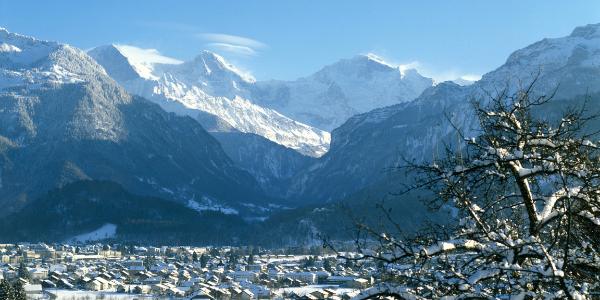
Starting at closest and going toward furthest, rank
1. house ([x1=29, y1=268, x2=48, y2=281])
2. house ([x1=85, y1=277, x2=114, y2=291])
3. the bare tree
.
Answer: the bare tree, house ([x1=85, y1=277, x2=114, y2=291]), house ([x1=29, y1=268, x2=48, y2=281])

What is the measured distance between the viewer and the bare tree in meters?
11.3

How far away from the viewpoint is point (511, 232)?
12312mm

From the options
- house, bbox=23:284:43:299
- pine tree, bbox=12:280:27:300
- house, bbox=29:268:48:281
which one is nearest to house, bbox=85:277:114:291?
house, bbox=23:284:43:299

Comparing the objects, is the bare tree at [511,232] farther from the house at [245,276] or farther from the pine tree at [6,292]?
the house at [245,276]

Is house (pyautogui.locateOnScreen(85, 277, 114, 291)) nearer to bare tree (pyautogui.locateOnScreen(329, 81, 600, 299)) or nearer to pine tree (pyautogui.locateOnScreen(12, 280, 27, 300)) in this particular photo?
pine tree (pyautogui.locateOnScreen(12, 280, 27, 300))

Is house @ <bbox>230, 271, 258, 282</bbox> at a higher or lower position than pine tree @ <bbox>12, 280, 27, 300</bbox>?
higher

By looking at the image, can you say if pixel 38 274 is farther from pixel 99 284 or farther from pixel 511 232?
pixel 511 232

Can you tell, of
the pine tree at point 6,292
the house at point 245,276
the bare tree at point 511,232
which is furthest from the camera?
the house at point 245,276

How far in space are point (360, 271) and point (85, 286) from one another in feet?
543

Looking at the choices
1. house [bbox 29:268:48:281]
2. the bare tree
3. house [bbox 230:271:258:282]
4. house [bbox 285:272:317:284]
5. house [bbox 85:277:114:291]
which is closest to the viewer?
the bare tree

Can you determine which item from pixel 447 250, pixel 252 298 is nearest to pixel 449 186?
pixel 447 250

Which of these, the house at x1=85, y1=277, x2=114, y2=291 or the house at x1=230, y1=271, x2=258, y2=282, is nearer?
the house at x1=85, y1=277, x2=114, y2=291

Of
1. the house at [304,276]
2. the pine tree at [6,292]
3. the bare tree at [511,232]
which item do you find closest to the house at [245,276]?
the house at [304,276]

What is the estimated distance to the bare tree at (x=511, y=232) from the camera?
11.3m
